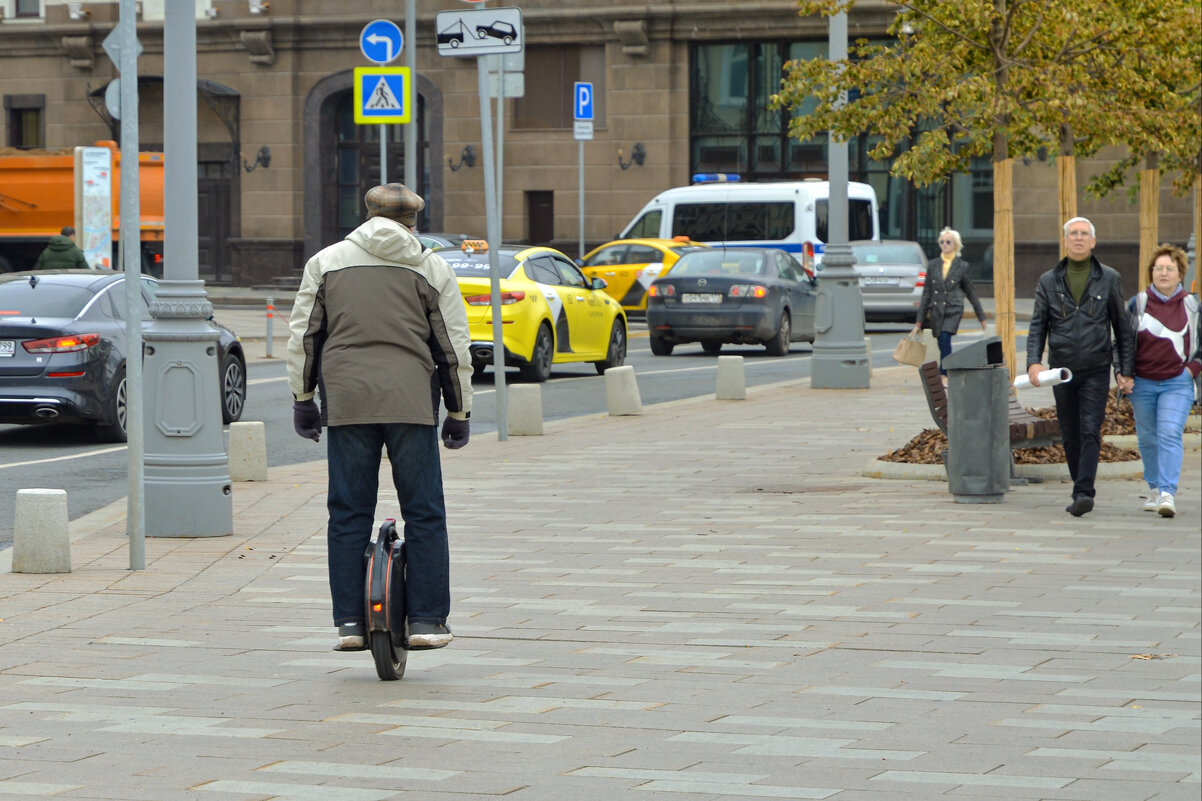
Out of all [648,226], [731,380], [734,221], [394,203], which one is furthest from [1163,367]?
[648,226]

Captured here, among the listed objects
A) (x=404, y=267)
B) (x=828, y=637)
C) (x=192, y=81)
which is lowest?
(x=828, y=637)

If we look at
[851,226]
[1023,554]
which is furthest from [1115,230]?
[1023,554]

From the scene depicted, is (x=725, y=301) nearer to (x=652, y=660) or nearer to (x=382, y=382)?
(x=652, y=660)

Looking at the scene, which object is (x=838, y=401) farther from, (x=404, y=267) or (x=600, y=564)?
(x=404, y=267)

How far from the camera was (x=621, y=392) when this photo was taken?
17.9m

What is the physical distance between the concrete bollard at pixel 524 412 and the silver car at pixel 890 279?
659 inches

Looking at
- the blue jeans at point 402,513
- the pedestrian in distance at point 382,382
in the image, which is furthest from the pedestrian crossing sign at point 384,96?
the blue jeans at point 402,513

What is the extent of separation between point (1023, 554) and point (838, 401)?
9407 millimetres

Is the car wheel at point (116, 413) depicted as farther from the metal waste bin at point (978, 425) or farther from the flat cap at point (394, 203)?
the flat cap at point (394, 203)

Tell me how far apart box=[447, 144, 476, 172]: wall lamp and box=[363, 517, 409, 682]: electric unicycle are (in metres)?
38.0

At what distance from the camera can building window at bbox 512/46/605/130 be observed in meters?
44.2

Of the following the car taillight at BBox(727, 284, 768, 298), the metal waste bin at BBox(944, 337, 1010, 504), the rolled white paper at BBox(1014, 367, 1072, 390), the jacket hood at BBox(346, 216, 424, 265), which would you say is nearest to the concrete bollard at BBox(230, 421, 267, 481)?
the metal waste bin at BBox(944, 337, 1010, 504)

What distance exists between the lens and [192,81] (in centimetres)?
1027

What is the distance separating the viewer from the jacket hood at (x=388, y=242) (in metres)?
6.78
